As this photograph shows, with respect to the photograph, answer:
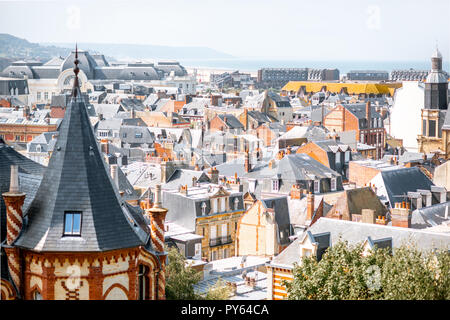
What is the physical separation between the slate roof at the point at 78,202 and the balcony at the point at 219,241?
23.7 m

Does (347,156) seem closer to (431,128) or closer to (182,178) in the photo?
(431,128)

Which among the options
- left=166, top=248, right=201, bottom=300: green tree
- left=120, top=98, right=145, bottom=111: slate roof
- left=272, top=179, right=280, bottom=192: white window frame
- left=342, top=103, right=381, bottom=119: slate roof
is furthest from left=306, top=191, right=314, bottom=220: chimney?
left=120, top=98, right=145, bottom=111: slate roof

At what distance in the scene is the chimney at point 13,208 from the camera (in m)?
18.5

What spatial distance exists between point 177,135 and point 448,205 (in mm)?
41253

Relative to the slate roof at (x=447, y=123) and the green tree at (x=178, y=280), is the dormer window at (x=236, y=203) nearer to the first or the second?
the green tree at (x=178, y=280)

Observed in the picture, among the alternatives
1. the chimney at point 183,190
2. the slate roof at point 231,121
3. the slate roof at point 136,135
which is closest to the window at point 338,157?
the chimney at point 183,190

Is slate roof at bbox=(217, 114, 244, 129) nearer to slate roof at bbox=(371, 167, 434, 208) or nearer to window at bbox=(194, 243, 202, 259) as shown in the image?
slate roof at bbox=(371, 167, 434, 208)

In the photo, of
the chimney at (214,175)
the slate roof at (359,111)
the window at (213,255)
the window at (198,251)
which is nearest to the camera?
the window at (198,251)

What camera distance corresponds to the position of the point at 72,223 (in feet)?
60.7

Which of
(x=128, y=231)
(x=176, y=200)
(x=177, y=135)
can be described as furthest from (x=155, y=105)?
(x=128, y=231)

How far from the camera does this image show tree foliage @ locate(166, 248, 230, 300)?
26.0m

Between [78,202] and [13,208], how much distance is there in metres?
1.39

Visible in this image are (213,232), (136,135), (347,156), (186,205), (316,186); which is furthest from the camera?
(136,135)

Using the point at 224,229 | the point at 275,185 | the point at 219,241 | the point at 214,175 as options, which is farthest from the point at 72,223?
the point at 214,175
